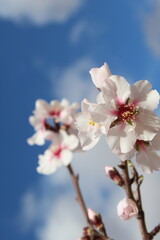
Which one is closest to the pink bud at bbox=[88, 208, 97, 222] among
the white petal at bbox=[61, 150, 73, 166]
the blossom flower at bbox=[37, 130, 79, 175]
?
the white petal at bbox=[61, 150, 73, 166]

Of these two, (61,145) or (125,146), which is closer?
(125,146)

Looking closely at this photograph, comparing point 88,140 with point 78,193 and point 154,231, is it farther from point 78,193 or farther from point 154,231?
point 78,193

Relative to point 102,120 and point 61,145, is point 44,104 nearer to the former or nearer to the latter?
point 61,145

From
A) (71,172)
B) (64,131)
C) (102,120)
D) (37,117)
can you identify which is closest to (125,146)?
(102,120)

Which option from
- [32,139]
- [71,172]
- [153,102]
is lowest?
[153,102]

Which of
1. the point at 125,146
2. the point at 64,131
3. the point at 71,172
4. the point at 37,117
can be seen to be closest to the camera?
the point at 125,146

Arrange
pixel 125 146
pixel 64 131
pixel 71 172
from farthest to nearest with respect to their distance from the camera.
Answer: pixel 64 131
pixel 71 172
pixel 125 146

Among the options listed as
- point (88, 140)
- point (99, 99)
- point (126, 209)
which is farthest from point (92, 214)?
point (99, 99)

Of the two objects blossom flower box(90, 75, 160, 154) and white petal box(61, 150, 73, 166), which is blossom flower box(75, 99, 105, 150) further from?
white petal box(61, 150, 73, 166)

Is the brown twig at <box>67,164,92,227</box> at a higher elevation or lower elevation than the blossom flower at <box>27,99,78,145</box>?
lower
